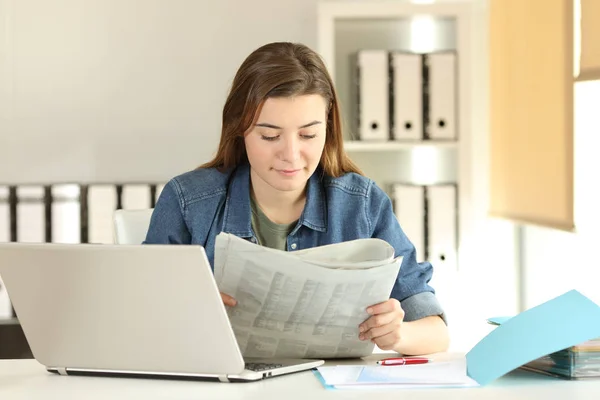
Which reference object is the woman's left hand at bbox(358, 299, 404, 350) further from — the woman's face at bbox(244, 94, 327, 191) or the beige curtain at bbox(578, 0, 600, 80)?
the beige curtain at bbox(578, 0, 600, 80)

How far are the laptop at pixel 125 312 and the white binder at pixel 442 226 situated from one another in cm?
191

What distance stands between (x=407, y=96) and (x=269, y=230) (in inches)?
59.2

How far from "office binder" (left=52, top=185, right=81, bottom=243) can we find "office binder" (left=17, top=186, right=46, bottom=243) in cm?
4

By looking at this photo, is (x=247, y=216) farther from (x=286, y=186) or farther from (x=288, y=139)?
(x=288, y=139)

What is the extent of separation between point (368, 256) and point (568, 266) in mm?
1738

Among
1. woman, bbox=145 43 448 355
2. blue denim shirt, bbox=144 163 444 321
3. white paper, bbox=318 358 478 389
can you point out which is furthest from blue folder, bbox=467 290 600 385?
blue denim shirt, bbox=144 163 444 321

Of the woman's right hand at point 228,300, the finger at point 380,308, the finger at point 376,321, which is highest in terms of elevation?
the woman's right hand at point 228,300

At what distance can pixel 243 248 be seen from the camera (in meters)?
1.33

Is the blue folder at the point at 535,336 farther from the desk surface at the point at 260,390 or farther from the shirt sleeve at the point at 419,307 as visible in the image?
the shirt sleeve at the point at 419,307

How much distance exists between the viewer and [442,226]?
326 centimetres

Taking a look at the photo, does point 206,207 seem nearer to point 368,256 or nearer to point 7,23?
point 368,256

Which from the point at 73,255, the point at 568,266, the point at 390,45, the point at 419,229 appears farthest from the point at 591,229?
the point at 73,255

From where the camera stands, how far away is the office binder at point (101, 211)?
3234 mm

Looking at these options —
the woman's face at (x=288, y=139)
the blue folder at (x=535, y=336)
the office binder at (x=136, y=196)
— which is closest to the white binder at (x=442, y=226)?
the office binder at (x=136, y=196)
